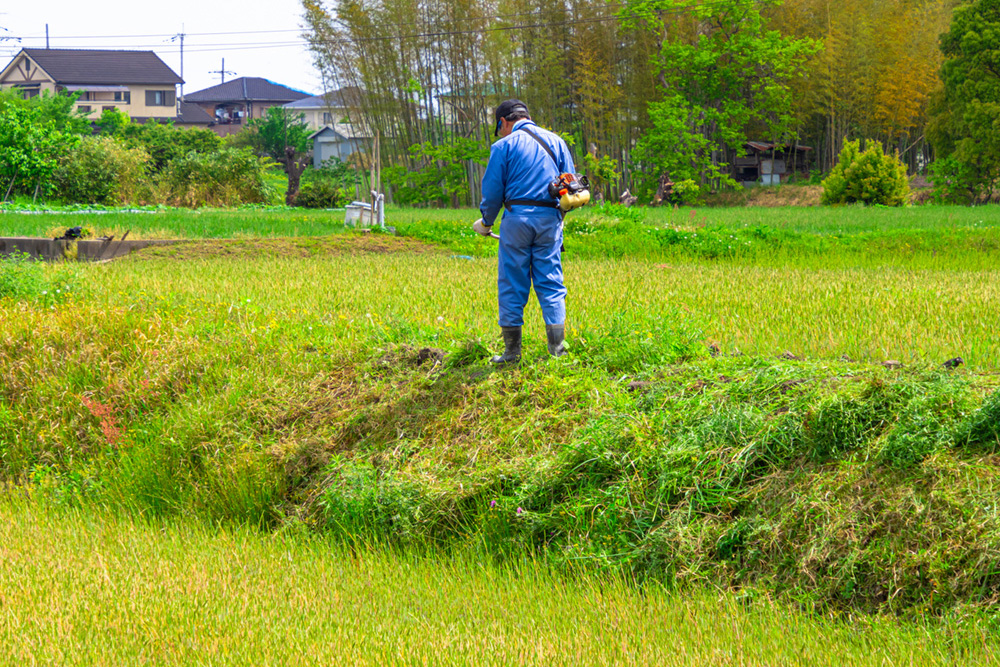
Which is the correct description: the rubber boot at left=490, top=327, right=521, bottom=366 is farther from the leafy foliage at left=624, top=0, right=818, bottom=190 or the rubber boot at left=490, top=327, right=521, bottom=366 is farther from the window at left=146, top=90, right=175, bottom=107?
the window at left=146, top=90, right=175, bottom=107

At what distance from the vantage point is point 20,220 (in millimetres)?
19734

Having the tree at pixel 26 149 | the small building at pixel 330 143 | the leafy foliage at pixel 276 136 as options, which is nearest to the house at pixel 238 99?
the small building at pixel 330 143

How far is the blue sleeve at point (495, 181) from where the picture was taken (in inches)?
206

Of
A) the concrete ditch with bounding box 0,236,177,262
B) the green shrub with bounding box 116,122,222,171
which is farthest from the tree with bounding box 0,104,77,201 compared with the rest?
the concrete ditch with bounding box 0,236,177,262

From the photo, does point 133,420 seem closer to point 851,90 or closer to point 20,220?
point 20,220

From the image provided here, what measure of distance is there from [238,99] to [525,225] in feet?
307

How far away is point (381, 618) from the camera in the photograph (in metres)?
3.50

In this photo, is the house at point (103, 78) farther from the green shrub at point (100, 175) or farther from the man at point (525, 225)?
the man at point (525, 225)

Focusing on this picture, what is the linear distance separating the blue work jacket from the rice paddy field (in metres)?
0.97

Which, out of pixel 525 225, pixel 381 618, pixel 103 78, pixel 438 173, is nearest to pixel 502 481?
pixel 381 618

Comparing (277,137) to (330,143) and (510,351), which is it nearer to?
(330,143)

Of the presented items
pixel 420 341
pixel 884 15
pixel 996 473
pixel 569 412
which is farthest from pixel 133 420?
pixel 884 15

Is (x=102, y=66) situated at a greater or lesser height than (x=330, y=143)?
greater

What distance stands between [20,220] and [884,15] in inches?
1511
